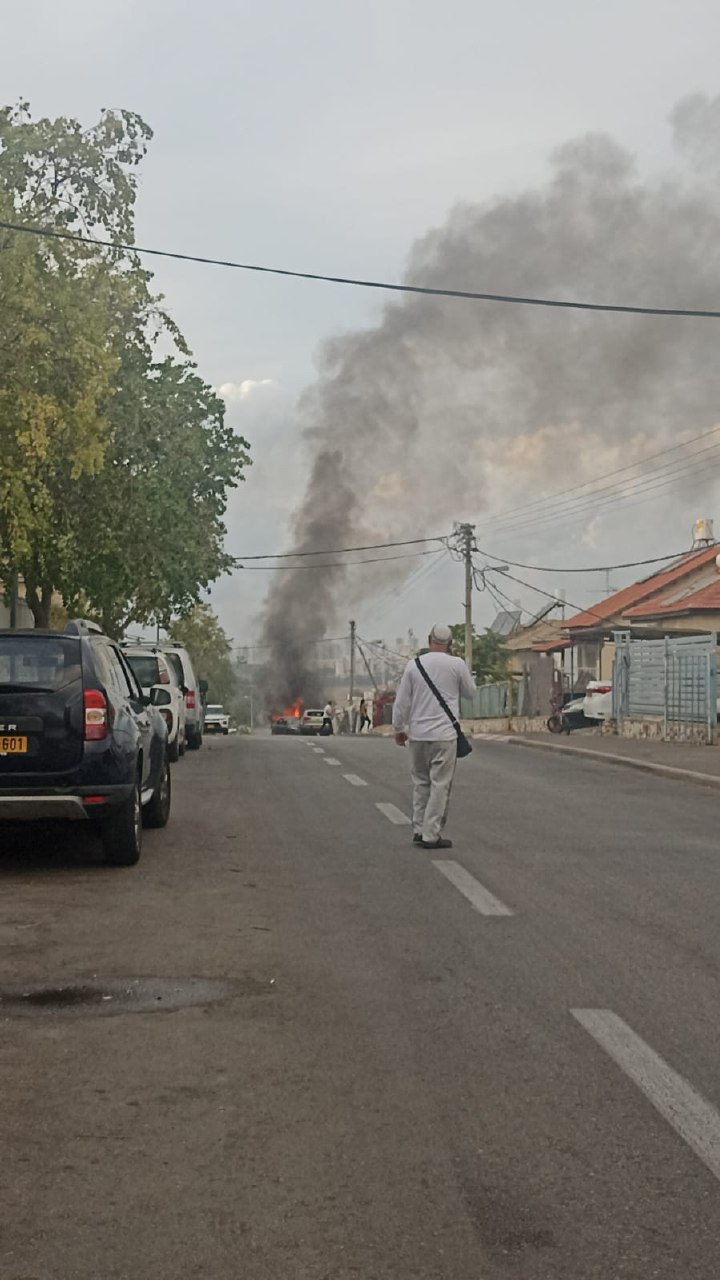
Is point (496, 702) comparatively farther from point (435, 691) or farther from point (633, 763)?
point (435, 691)

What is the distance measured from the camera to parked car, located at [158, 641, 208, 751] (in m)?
26.9

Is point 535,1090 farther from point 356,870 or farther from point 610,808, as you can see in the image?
point 610,808

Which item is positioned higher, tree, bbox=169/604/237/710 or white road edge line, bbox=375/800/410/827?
tree, bbox=169/604/237/710

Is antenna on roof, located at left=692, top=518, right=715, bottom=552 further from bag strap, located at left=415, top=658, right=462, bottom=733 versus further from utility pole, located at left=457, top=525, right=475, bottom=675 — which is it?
bag strap, located at left=415, top=658, right=462, bottom=733

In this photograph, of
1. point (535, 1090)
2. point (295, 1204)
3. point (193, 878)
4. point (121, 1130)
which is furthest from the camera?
point (193, 878)

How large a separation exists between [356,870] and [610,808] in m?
5.90

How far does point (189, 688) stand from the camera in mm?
28188

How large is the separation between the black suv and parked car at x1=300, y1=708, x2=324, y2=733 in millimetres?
71971

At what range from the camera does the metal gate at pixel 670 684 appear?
28312 mm

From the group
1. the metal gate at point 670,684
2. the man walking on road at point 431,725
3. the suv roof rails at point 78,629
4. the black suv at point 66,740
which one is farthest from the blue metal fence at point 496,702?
the black suv at point 66,740

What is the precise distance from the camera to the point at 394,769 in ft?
70.7

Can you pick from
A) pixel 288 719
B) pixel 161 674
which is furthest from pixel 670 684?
pixel 288 719

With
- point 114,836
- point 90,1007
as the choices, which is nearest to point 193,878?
point 114,836

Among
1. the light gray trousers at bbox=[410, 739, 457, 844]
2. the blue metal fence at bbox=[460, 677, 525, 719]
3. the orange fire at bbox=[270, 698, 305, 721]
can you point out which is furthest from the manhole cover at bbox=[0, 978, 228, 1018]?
the orange fire at bbox=[270, 698, 305, 721]
